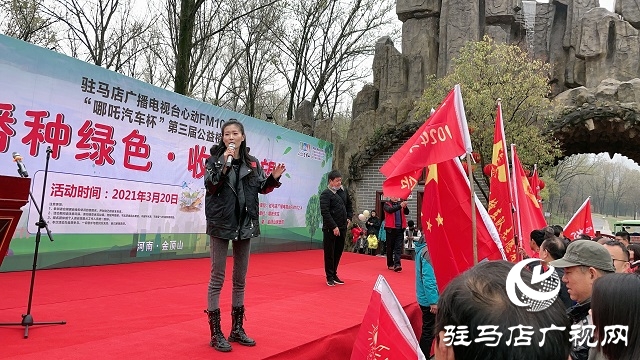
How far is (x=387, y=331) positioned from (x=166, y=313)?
277 cm

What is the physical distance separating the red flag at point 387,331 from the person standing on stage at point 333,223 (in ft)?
13.9

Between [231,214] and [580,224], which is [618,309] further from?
[580,224]

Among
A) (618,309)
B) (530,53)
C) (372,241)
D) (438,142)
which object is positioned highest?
(530,53)

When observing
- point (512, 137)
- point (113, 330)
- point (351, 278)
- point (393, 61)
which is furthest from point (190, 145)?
point (393, 61)

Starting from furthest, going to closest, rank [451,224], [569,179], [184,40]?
[569,179] < [184,40] < [451,224]

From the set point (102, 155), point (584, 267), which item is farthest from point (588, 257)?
point (102, 155)

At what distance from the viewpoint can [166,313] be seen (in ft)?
13.5

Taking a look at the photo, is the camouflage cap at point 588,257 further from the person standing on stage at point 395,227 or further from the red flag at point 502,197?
the person standing on stage at point 395,227

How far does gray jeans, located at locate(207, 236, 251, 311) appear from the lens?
3215 mm

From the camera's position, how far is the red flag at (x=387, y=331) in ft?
5.97

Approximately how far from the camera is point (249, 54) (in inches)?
784

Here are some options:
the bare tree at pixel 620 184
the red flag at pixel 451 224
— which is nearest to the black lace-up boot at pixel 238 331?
the red flag at pixel 451 224

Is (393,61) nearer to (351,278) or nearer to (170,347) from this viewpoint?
(351,278)

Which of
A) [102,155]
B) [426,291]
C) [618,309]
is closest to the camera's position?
[618,309]
